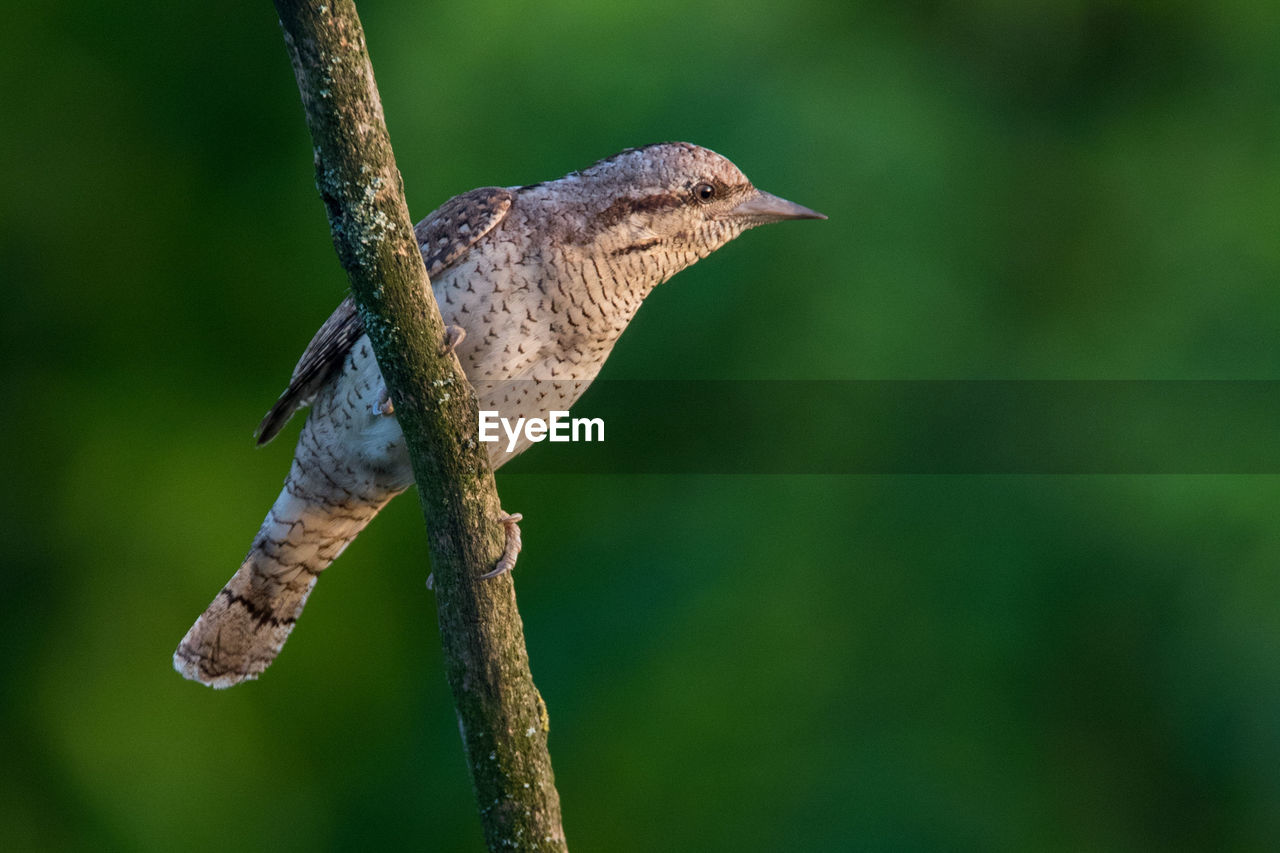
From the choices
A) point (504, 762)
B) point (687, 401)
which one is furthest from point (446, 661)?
point (687, 401)

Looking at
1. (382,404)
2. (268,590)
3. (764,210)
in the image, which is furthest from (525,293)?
(268,590)

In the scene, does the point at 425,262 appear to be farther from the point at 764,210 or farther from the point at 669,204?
the point at 764,210

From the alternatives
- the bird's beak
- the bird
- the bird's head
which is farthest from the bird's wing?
the bird's beak

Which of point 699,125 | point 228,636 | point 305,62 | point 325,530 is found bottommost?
point 228,636

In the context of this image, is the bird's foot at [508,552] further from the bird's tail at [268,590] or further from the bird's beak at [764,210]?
the bird's beak at [764,210]

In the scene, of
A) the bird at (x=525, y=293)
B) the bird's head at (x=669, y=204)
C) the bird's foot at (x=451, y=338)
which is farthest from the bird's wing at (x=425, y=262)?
the bird's foot at (x=451, y=338)

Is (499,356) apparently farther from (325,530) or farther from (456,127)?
(456,127)

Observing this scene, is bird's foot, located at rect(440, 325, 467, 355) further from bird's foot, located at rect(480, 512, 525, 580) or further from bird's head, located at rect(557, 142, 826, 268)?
bird's head, located at rect(557, 142, 826, 268)
